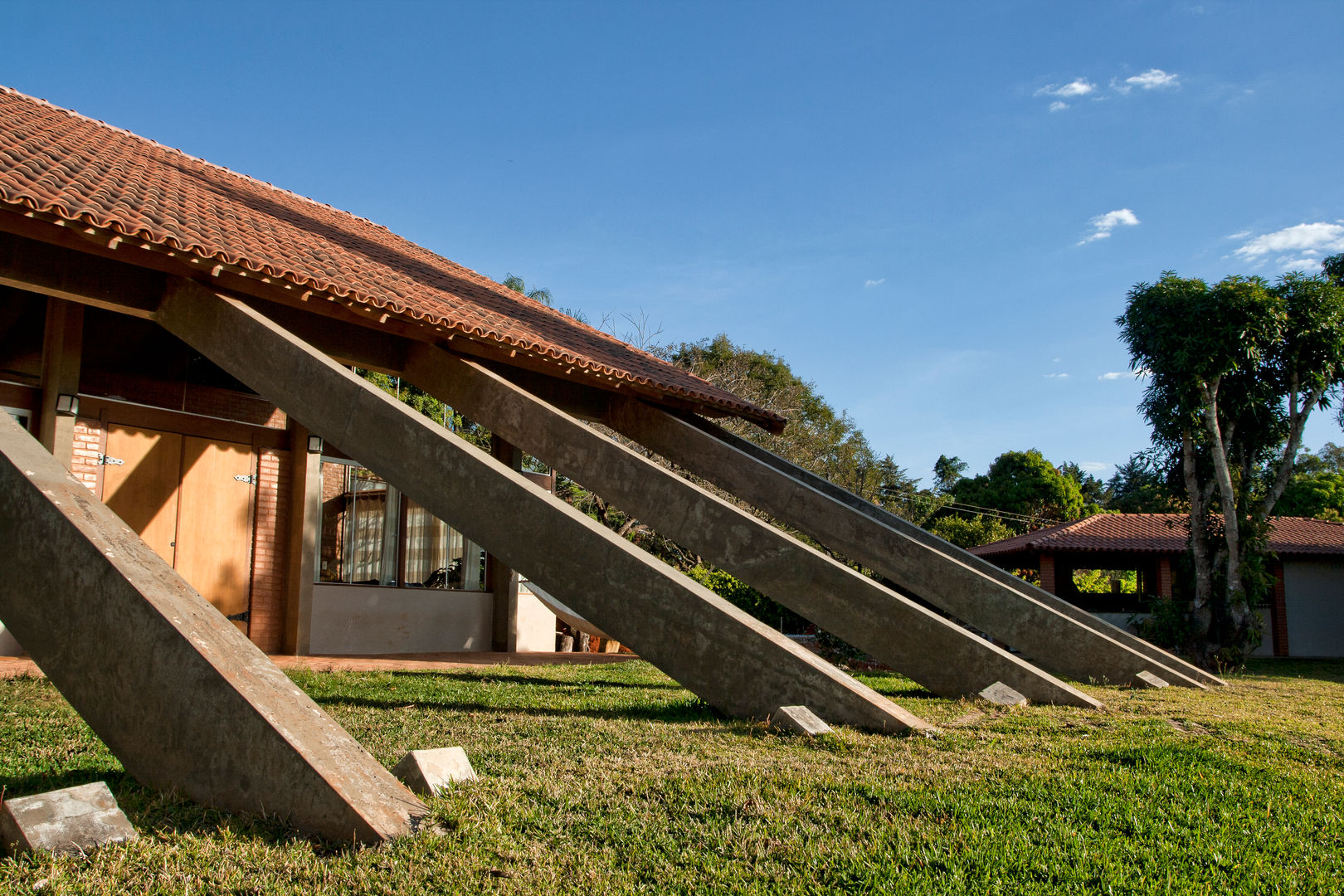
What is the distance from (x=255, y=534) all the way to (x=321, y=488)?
97cm

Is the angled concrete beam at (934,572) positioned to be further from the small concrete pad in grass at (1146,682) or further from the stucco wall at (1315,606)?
the stucco wall at (1315,606)

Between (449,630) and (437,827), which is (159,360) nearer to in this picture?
(449,630)

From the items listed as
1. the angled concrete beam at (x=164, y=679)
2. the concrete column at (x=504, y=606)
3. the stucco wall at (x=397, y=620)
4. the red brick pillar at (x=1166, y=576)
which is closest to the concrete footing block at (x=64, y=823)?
the angled concrete beam at (x=164, y=679)

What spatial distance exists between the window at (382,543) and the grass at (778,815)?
20.2 feet

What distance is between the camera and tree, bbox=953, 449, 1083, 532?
4175cm

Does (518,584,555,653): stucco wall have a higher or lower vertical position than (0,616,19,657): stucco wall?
lower

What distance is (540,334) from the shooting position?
36.6ft

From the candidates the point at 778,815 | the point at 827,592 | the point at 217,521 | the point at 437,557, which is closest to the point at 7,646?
the point at 217,521

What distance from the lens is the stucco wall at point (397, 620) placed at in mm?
11188

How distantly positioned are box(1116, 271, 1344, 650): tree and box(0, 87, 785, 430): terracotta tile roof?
8472 millimetres

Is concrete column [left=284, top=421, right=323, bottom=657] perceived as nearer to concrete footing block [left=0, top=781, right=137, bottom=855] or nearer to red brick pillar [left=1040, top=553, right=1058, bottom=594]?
concrete footing block [left=0, top=781, right=137, bottom=855]

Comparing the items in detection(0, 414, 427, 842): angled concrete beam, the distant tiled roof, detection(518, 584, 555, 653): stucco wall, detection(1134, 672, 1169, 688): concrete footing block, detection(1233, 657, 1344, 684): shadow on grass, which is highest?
the distant tiled roof

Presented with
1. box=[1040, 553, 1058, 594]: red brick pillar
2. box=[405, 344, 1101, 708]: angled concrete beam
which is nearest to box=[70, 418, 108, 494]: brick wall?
box=[405, 344, 1101, 708]: angled concrete beam

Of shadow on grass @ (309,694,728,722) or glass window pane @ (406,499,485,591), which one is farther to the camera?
glass window pane @ (406,499,485,591)
